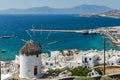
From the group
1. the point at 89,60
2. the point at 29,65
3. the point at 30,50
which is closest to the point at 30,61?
the point at 29,65

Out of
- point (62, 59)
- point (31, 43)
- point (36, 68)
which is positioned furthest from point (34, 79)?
point (62, 59)

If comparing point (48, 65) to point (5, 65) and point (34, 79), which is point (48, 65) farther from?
point (34, 79)

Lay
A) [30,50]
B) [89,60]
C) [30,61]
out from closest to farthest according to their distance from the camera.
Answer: [30,50]
[30,61]
[89,60]

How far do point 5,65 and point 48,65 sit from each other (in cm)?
699

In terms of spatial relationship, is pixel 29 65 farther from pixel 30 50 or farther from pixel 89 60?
pixel 89 60

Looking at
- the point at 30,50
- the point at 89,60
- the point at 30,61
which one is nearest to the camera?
the point at 30,50

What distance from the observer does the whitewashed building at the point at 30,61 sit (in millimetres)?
27125

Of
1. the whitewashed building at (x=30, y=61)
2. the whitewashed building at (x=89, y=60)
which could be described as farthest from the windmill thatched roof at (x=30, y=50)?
the whitewashed building at (x=89, y=60)

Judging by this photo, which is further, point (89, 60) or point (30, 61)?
point (89, 60)

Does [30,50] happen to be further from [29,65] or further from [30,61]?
[29,65]

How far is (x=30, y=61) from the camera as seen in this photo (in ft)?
89.2

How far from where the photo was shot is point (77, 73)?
87.4 ft

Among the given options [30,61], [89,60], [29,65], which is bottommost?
[89,60]

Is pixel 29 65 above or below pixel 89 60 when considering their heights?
above
